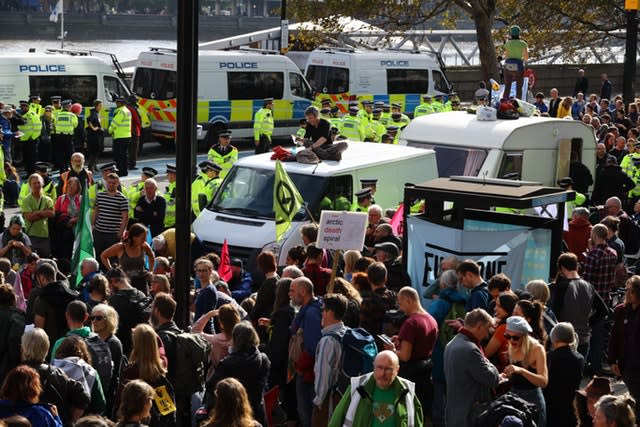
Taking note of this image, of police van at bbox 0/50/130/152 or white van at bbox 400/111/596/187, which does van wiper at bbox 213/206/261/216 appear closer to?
white van at bbox 400/111/596/187

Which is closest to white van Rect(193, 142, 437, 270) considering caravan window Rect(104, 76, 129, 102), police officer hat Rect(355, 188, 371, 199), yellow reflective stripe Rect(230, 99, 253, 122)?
police officer hat Rect(355, 188, 371, 199)

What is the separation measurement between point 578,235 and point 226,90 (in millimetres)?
14749

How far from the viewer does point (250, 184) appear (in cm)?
1455

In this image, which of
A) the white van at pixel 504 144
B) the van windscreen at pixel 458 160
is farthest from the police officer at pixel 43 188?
the van windscreen at pixel 458 160

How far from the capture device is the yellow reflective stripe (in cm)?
2684

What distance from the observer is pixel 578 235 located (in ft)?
43.1

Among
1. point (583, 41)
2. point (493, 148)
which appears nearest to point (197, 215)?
point (493, 148)

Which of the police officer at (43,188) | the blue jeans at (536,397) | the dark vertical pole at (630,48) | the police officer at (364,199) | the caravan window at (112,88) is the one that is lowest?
the blue jeans at (536,397)

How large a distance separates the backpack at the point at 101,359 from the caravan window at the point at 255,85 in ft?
62.1

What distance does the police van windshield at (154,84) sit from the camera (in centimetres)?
2592

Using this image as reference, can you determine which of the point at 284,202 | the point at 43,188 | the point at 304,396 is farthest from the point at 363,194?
the point at 304,396

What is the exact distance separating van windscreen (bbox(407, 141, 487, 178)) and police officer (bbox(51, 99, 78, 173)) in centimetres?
863

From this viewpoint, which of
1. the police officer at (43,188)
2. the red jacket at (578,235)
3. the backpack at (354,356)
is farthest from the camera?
the police officer at (43,188)

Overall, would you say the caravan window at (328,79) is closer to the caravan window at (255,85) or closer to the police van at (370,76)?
the police van at (370,76)
